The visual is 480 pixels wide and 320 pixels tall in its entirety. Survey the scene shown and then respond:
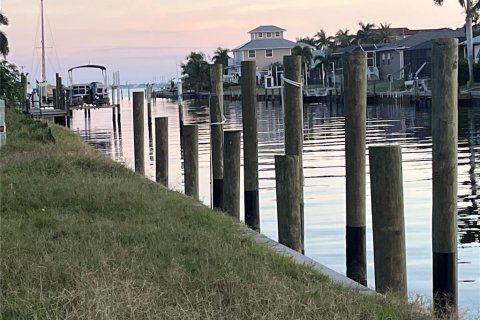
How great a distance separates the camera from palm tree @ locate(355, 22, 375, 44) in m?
124

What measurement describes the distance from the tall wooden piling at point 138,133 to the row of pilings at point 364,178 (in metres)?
5.33

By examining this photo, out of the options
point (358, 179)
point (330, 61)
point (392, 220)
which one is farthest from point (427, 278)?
point (330, 61)

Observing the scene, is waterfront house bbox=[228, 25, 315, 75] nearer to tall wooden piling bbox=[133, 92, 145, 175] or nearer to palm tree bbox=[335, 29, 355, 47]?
palm tree bbox=[335, 29, 355, 47]

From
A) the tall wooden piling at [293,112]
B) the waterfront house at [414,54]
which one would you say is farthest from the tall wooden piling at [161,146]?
the waterfront house at [414,54]

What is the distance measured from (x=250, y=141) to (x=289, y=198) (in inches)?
141

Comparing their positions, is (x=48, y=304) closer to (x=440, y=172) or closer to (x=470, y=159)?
(x=440, y=172)

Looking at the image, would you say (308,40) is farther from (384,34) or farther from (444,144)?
(444,144)

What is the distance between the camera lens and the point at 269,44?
128 metres

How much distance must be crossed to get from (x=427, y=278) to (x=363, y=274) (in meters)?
1.52

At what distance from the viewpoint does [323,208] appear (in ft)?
57.6

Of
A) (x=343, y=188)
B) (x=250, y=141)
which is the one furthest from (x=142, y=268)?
(x=343, y=188)

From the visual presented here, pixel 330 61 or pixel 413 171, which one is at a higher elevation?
pixel 330 61

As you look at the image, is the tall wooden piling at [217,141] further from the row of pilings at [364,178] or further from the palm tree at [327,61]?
the palm tree at [327,61]

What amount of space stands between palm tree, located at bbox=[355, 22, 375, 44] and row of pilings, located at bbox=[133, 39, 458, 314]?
368 ft
